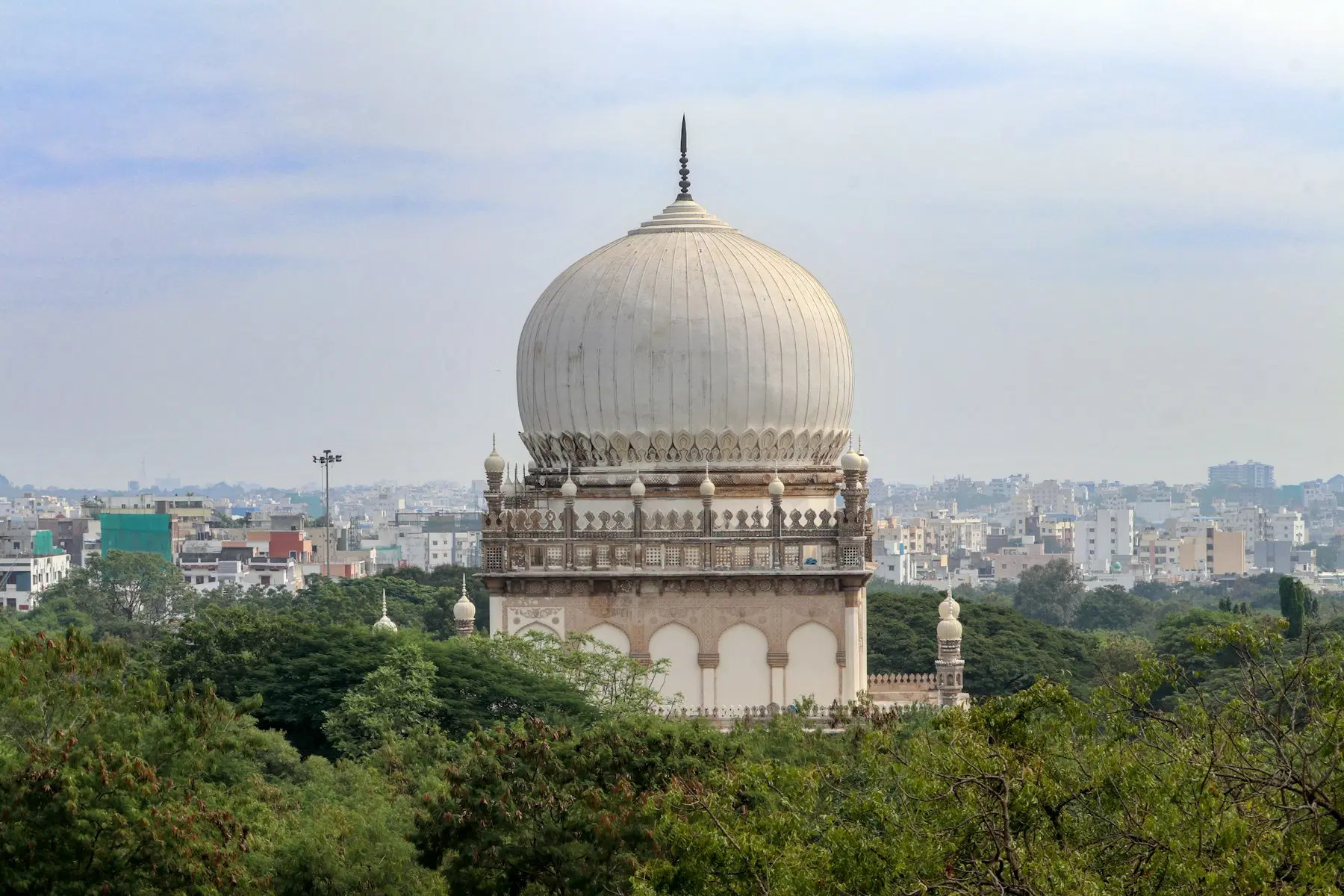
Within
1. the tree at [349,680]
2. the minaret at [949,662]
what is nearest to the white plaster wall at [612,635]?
the tree at [349,680]

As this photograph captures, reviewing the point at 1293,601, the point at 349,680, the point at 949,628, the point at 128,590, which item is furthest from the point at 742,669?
the point at 128,590

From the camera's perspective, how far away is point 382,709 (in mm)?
34438

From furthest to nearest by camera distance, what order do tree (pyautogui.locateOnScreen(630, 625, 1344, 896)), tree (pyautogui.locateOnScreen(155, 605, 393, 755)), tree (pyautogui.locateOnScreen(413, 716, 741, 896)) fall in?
tree (pyautogui.locateOnScreen(155, 605, 393, 755)), tree (pyautogui.locateOnScreen(413, 716, 741, 896)), tree (pyautogui.locateOnScreen(630, 625, 1344, 896))

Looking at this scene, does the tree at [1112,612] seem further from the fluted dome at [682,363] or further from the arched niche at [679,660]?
the arched niche at [679,660]

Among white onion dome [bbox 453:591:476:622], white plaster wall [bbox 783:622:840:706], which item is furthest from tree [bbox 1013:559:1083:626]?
white plaster wall [bbox 783:622:840:706]

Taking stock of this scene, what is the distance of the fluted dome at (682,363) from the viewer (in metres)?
36.4

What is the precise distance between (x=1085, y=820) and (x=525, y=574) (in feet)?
51.1

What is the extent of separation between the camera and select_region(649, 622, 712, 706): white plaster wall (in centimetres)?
3559

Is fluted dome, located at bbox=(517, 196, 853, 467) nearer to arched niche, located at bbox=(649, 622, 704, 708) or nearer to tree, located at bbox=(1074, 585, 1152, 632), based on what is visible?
arched niche, located at bbox=(649, 622, 704, 708)

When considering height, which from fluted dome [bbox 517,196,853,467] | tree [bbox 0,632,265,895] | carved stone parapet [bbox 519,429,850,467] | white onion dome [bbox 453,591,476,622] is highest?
fluted dome [bbox 517,196,853,467]

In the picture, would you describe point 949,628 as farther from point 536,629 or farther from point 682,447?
point 536,629

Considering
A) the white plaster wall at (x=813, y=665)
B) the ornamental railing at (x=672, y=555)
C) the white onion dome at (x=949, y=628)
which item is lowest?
the white plaster wall at (x=813, y=665)

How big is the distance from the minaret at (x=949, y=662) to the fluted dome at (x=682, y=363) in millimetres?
3036

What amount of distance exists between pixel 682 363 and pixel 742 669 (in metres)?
4.08
